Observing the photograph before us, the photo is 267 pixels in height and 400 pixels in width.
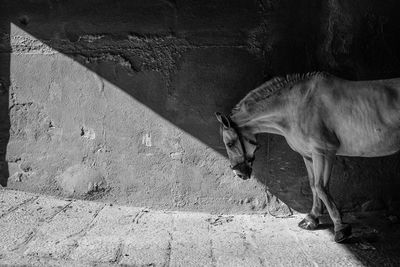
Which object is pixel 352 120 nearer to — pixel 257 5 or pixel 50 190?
pixel 257 5

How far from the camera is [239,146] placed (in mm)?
3797

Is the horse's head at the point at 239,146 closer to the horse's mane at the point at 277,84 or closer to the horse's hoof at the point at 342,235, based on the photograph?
the horse's mane at the point at 277,84

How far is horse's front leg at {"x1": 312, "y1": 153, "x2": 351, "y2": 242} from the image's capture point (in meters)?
3.52

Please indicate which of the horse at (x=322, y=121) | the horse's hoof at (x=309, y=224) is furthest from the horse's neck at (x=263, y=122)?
the horse's hoof at (x=309, y=224)

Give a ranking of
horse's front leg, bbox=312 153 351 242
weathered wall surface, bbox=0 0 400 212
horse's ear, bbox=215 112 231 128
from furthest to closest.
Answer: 1. weathered wall surface, bbox=0 0 400 212
2. horse's ear, bbox=215 112 231 128
3. horse's front leg, bbox=312 153 351 242

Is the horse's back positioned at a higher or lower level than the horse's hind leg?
higher

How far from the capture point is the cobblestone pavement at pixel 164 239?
10.9 feet

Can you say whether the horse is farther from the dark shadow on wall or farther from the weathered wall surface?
the dark shadow on wall

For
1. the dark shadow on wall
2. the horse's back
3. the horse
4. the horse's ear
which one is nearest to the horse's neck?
the horse

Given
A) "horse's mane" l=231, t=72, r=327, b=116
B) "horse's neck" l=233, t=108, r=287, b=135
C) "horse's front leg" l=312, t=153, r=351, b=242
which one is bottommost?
"horse's front leg" l=312, t=153, r=351, b=242

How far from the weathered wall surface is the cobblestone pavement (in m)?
0.23

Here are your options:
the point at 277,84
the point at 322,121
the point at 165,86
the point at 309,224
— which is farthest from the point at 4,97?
the point at 309,224

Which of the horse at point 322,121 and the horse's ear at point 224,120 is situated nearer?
the horse at point 322,121

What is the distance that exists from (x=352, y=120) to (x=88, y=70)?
275 centimetres
